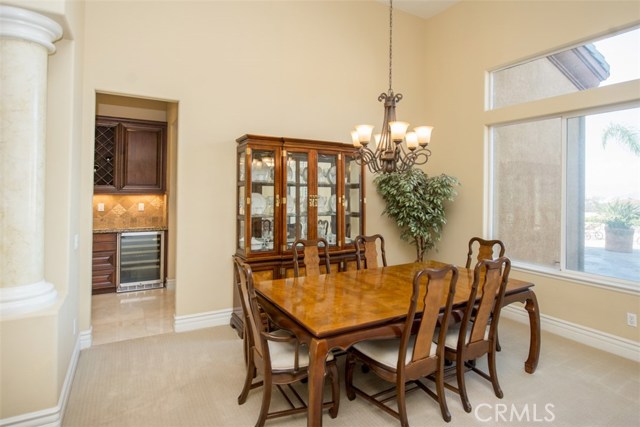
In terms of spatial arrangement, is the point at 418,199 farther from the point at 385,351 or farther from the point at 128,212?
the point at 128,212

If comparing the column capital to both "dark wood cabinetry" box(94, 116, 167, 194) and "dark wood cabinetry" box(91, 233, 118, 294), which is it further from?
"dark wood cabinetry" box(91, 233, 118, 294)

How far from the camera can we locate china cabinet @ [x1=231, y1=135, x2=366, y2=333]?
388 centimetres

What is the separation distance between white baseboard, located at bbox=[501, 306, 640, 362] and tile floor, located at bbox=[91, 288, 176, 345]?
13.9 feet

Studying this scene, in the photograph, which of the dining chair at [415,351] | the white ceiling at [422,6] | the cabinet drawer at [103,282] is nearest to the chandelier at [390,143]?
the dining chair at [415,351]

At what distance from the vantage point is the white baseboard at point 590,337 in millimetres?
3359

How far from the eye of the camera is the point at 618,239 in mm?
3541

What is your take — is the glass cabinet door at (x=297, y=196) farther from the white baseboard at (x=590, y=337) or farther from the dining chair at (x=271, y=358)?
the white baseboard at (x=590, y=337)

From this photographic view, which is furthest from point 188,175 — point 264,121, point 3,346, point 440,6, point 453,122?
point 440,6

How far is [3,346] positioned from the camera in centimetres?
212

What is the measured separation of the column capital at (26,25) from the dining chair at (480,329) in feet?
10.6

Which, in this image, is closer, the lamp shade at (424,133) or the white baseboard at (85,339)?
the lamp shade at (424,133)

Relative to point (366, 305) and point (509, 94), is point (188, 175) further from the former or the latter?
point (509, 94)

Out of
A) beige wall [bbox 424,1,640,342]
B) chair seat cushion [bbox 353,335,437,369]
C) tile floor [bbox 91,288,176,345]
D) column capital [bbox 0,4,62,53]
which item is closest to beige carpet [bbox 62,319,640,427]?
tile floor [bbox 91,288,176,345]

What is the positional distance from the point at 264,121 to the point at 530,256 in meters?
3.67
